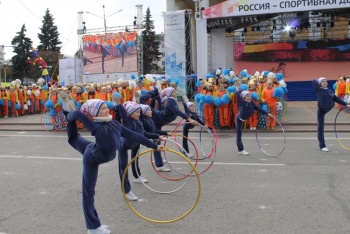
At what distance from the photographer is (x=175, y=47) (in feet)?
89.1

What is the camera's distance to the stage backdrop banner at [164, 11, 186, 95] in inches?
1062

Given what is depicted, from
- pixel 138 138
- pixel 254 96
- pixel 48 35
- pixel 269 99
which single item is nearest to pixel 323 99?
pixel 254 96

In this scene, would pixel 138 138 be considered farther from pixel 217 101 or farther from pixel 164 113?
pixel 217 101

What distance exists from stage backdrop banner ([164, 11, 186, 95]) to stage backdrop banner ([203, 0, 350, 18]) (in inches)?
190

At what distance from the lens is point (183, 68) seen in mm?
27172

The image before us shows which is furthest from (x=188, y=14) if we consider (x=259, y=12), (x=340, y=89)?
(x=340, y=89)

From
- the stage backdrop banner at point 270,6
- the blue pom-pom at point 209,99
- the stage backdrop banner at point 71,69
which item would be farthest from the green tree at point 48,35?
the blue pom-pom at point 209,99

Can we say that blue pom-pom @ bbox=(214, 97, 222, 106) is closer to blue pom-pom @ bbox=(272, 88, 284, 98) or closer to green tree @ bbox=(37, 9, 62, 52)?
blue pom-pom @ bbox=(272, 88, 284, 98)

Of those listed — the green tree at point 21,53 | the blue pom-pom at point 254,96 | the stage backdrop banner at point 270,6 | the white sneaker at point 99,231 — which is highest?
the green tree at point 21,53

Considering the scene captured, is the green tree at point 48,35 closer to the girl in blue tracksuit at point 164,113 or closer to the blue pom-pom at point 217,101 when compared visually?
the blue pom-pom at point 217,101

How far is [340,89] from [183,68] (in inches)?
429

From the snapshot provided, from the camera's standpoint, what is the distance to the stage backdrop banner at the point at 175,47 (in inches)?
1062

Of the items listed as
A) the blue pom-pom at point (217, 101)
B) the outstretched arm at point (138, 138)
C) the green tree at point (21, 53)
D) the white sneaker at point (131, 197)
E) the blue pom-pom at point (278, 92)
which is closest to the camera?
A: the outstretched arm at point (138, 138)

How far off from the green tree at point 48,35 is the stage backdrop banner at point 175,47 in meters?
48.8
